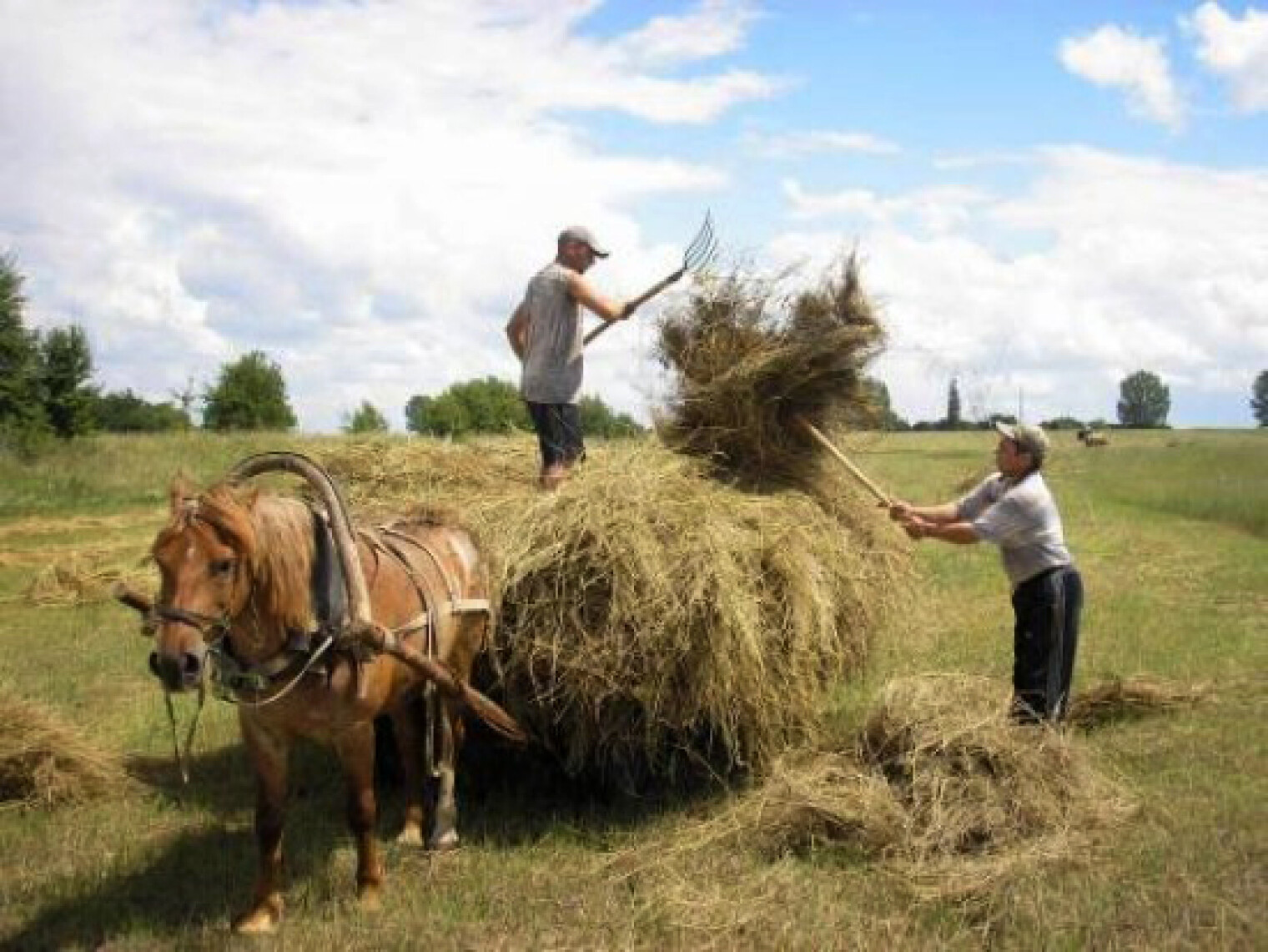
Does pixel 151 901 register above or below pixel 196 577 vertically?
below

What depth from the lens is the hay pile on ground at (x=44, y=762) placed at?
642 cm

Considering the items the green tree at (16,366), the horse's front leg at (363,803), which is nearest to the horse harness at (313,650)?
the horse's front leg at (363,803)

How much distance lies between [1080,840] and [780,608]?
174cm

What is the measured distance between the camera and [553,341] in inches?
276

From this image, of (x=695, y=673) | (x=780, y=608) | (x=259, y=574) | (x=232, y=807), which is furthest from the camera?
(x=232, y=807)

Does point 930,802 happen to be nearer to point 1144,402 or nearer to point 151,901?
point 151,901

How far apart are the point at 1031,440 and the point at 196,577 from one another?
14.7 feet

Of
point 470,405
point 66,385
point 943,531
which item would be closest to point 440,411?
point 470,405

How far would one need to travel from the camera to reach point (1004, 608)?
12.1 metres

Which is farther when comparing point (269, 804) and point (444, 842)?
point (444, 842)

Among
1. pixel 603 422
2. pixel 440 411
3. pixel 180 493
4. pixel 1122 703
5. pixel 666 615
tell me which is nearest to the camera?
pixel 180 493

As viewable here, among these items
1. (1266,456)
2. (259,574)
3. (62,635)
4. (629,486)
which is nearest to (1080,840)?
(629,486)

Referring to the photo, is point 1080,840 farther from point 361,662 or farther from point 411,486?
point 411,486

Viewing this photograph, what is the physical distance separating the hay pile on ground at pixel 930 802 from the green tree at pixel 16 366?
3067 centimetres
